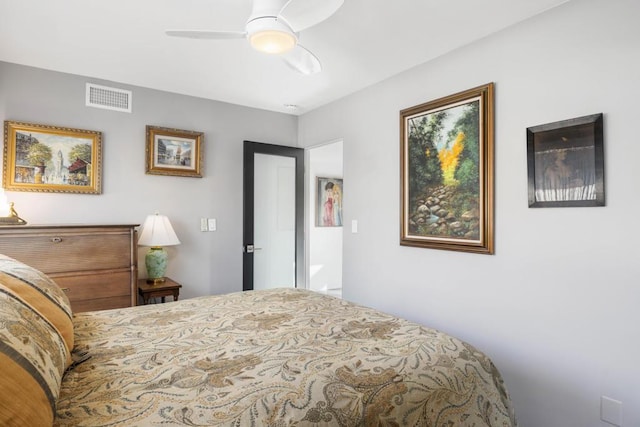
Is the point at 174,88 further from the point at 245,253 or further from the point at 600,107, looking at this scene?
the point at 600,107

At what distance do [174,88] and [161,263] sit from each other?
5.28ft

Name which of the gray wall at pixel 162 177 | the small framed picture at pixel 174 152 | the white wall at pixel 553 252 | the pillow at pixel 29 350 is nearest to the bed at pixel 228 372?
the pillow at pixel 29 350

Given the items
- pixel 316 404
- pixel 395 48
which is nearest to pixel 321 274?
pixel 395 48

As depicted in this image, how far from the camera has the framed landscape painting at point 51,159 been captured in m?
2.76

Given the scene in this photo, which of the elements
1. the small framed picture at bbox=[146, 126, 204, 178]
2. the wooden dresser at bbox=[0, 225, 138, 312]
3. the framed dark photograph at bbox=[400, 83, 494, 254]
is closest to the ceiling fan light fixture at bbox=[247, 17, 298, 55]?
the framed dark photograph at bbox=[400, 83, 494, 254]

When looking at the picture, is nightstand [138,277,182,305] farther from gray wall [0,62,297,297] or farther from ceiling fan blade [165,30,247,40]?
ceiling fan blade [165,30,247,40]

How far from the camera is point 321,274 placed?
563 cm

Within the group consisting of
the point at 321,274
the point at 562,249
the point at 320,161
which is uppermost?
the point at 320,161

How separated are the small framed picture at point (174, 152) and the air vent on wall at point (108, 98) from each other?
27cm

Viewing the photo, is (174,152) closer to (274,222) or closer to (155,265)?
(155,265)

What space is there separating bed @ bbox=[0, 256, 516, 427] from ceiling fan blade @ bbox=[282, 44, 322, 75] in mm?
1469

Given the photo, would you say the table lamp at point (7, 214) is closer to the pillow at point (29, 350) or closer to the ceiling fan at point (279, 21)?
the pillow at point (29, 350)

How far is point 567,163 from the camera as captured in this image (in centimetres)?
196

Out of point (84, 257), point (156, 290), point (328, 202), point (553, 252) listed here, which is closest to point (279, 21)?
point (553, 252)
